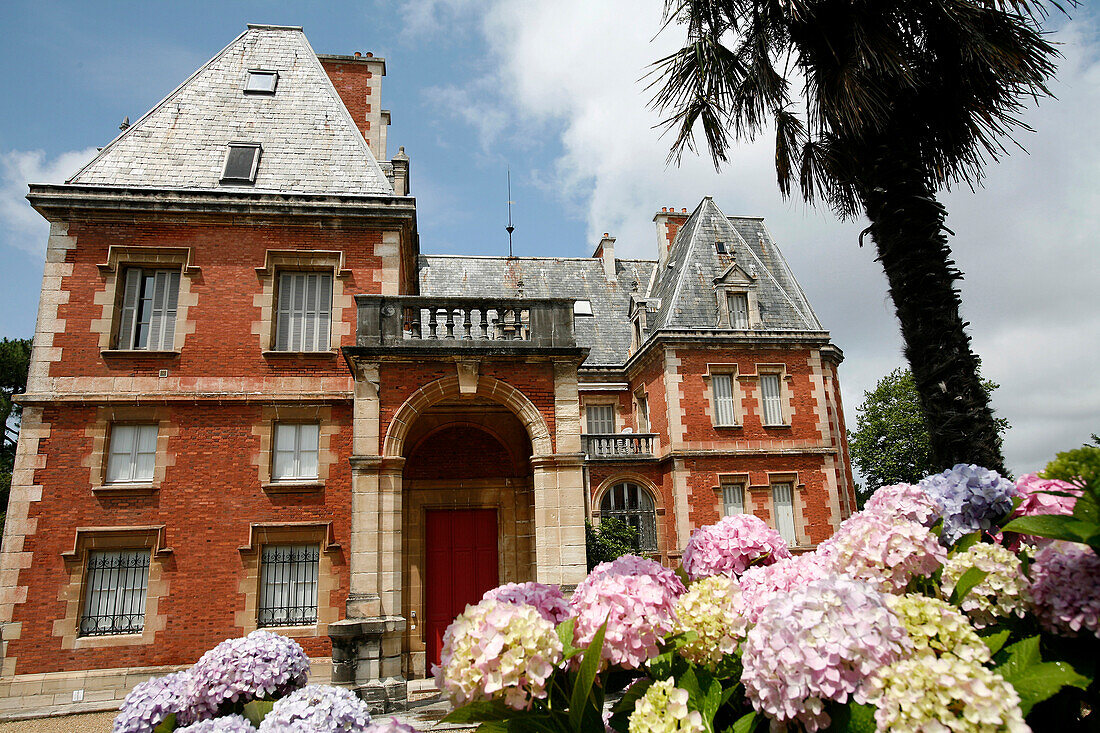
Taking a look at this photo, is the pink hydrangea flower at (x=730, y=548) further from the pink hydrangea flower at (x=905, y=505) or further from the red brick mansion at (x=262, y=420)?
the red brick mansion at (x=262, y=420)

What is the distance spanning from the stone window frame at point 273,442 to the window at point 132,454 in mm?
1963

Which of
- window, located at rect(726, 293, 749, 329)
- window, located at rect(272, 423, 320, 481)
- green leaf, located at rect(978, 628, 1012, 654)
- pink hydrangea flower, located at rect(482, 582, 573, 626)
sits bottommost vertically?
green leaf, located at rect(978, 628, 1012, 654)

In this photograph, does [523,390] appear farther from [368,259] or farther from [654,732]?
[654,732]

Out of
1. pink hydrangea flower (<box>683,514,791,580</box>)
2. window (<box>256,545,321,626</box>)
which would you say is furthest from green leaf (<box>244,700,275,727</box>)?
window (<box>256,545,321,626</box>)

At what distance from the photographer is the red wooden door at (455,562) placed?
39.0 feet

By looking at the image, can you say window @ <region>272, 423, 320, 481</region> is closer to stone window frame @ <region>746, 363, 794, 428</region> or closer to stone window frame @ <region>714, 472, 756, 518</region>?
stone window frame @ <region>714, 472, 756, 518</region>

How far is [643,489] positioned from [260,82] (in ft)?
52.3

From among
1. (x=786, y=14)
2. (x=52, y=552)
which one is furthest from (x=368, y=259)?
(x=786, y=14)

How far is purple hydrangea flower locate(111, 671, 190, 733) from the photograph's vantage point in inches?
99.2

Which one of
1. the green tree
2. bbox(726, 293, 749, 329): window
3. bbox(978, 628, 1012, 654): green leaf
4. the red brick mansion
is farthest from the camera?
the green tree

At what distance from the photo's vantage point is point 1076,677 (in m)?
1.63

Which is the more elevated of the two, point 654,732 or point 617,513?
point 617,513

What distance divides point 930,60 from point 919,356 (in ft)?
8.41

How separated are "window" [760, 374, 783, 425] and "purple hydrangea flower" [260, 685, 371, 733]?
2007 cm
